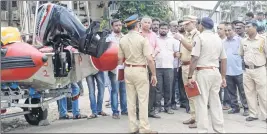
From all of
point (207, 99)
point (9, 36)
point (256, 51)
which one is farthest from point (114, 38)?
point (256, 51)

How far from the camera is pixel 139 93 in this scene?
596 centimetres

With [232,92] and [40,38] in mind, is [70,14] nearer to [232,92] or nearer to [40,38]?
[40,38]

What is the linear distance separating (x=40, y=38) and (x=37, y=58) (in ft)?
2.63

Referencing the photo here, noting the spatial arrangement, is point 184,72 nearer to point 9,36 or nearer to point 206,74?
point 206,74

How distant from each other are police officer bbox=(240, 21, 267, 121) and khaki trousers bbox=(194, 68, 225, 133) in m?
1.39

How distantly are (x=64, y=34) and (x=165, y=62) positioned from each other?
211 centimetres

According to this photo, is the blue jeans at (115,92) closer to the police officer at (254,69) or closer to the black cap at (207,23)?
the black cap at (207,23)

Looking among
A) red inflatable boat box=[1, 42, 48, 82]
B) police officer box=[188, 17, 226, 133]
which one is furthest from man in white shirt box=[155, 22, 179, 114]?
red inflatable boat box=[1, 42, 48, 82]

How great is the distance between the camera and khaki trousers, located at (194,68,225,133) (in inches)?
232

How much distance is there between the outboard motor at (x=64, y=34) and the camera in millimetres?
6445

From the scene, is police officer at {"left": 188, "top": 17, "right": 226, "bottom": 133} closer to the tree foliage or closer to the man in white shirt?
the man in white shirt

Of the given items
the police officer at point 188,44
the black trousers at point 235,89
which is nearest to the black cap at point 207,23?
the police officer at point 188,44

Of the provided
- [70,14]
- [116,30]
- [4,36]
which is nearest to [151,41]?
[116,30]

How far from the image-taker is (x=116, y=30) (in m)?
7.39
